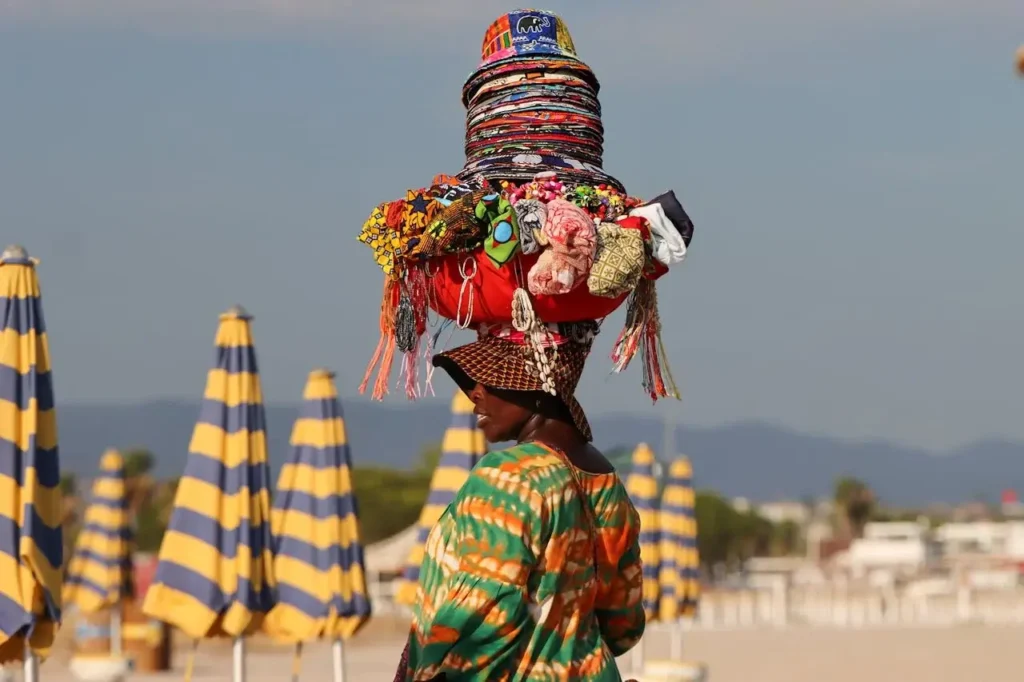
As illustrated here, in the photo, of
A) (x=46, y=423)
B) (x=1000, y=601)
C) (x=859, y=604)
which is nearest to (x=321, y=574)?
(x=46, y=423)

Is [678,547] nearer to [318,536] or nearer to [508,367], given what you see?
[318,536]

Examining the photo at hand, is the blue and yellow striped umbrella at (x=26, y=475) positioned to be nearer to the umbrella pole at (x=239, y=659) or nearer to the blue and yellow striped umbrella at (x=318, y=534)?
the umbrella pole at (x=239, y=659)

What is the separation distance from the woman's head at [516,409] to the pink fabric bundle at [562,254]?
31 centimetres

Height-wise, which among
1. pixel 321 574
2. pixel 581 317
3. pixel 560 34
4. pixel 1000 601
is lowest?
pixel 1000 601

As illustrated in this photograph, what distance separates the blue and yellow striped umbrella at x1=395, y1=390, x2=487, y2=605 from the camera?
11.8m

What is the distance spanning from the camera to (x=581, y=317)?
4332 millimetres

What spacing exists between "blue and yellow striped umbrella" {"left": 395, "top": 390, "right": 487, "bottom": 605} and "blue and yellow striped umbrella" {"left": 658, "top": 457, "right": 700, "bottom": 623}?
6.05 meters

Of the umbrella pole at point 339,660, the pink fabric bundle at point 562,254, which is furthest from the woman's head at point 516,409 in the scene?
the umbrella pole at point 339,660

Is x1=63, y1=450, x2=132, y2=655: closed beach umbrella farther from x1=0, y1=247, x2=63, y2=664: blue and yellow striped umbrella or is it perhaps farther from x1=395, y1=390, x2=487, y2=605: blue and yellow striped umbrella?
x1=0, y1=247, x2=63, y2=664: blue and yellow striped umbrella

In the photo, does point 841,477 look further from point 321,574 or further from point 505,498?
point 505,498

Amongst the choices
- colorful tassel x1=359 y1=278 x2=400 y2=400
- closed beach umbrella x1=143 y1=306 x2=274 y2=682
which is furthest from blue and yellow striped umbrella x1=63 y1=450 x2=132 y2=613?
colorful tassel x1=359 y1=278 x2=400 y2=400

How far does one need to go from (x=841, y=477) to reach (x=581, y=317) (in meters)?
101

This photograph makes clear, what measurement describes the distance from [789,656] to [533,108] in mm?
24634

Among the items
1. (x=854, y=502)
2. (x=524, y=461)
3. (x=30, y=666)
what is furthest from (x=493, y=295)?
(x=854, y=502)
